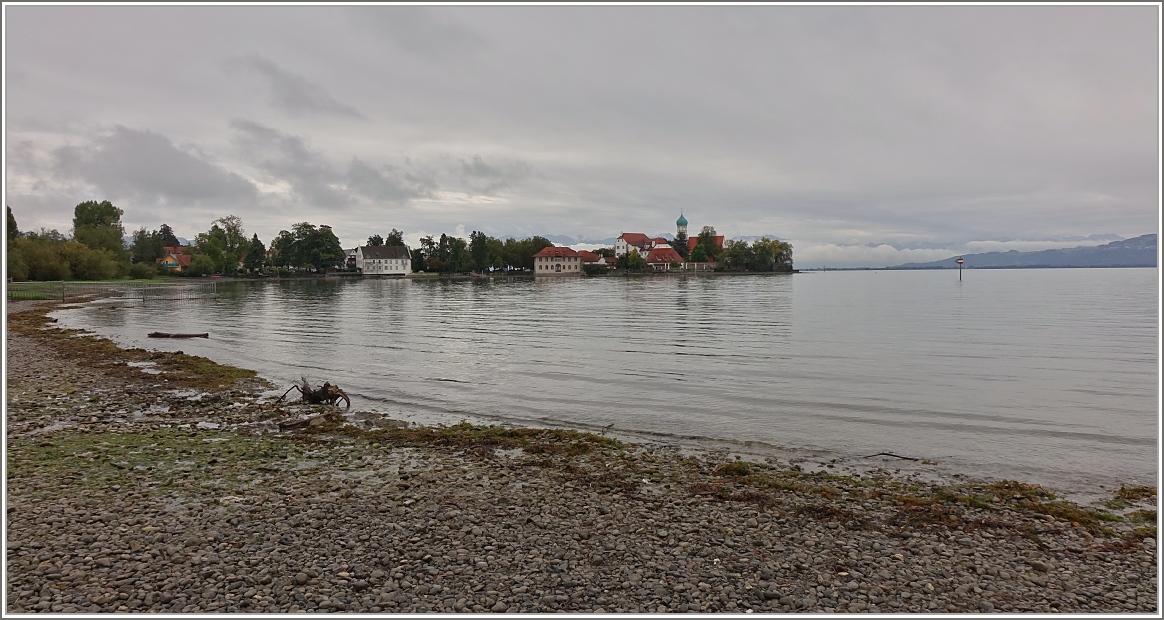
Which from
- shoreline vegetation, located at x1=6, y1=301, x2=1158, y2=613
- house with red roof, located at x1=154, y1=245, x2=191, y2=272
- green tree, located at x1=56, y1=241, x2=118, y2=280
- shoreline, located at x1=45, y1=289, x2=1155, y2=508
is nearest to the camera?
shoreline vegetation, located at x1=6, y1=301, x2=1158, y2=613

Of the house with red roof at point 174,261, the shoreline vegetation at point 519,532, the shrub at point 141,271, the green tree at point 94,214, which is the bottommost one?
the shoreline vegetation at point 519,532

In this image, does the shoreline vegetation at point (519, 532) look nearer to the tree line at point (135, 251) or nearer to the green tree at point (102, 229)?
the tree line at point (135, 251)

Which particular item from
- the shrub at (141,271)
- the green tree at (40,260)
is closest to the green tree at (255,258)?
the shrub at (141,271)

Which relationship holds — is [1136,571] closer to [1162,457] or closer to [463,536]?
[1162,457]

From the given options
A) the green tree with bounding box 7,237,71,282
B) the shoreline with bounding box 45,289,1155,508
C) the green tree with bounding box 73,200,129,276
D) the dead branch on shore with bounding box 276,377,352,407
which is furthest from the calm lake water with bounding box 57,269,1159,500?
the green tree with bounding box 73,200,129,276

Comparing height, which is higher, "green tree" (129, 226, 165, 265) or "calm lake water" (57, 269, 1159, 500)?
"green tree" (129, 226, 165, 265)

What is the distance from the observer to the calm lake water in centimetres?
1380

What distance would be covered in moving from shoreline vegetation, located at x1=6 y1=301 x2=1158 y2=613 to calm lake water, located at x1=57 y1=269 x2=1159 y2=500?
2.78 meters

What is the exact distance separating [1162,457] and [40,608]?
12462 mm

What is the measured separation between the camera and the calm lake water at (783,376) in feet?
45.3

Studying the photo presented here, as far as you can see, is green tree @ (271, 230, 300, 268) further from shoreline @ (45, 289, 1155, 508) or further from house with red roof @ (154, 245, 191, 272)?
shoreline @ (45, 289, 1155, 508)

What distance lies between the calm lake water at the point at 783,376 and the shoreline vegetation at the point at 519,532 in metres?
2.78

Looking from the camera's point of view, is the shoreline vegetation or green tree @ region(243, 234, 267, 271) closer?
the shoreline vegetation

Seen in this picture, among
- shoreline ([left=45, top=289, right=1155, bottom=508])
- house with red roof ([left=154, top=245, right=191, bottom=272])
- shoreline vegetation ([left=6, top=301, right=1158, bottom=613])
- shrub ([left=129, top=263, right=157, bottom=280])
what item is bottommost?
shoreline ([left=45, top=289, right=1155, bottom=508])
